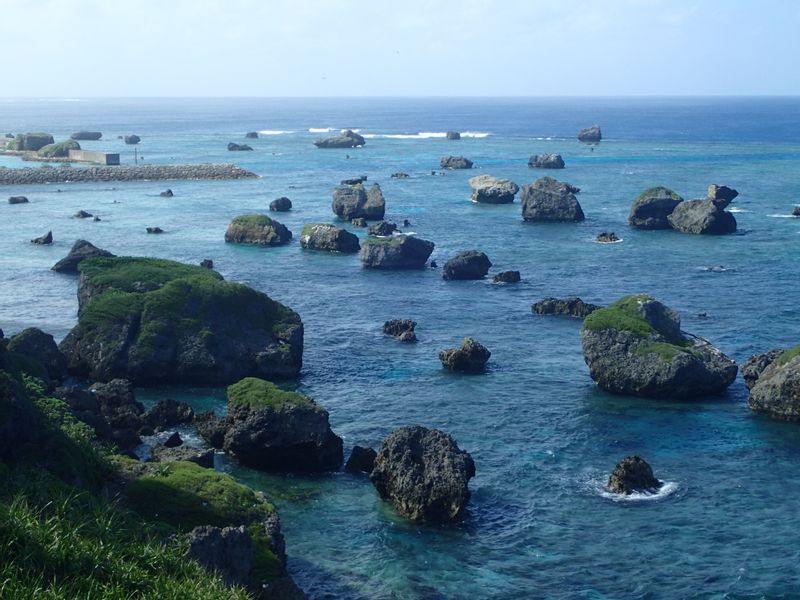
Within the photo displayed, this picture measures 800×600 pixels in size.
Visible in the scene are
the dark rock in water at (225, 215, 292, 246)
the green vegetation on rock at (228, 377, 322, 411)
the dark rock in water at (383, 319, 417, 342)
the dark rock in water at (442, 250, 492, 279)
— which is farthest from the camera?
the dark rock in water at (225, 215, 292, 246)

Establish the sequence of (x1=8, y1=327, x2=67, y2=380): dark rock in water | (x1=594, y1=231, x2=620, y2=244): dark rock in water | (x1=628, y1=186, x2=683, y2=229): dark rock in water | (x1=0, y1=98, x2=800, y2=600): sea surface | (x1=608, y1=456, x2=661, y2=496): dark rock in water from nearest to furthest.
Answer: (x1=0, y1=98, x2=800, y2=600): sea surface, (x1=608, y1=456, x2=661, y2=496): dark rock in water, (x1=8, y1=327, x2=67, y2=380): dark rock in water, (x1=594, y1=231, x2=620, y2=244): dark rock in water, (x1=628, y1=186, x2=683, y2=229): dark rock in water

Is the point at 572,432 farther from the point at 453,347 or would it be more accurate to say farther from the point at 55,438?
the point at 55,438

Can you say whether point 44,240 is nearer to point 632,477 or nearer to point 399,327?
point 399,327

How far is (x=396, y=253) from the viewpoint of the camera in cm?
10962

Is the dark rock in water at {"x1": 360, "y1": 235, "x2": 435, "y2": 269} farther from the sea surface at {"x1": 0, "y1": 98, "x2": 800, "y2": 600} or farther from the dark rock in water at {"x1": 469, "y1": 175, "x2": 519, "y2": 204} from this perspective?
the dark rock in water at {"x1": 469, "y1": 175, "x2": 519, "y2": 204}

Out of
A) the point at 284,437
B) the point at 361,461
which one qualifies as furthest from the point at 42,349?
the point at 361,461

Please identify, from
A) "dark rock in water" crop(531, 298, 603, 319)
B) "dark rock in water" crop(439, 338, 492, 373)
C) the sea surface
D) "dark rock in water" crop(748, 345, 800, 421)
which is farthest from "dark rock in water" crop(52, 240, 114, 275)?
"dark rock in water" crop(748, 345, 800, 421)

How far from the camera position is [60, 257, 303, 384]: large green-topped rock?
69062 millimetres

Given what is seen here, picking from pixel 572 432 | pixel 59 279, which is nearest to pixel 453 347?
pixel 572 432

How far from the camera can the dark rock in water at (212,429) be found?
5691cm

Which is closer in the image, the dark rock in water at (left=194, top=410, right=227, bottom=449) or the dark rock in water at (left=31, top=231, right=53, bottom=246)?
the dark rock in water at (left=194, top=410, right=227, bottom=449)

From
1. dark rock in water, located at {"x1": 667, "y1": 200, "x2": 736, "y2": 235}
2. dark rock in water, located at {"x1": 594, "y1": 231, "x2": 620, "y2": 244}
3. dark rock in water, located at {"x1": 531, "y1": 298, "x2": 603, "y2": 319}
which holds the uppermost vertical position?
dark rock in water, located at {"x1": 667, "y1": 200, "x2": 736, "y2": 235}

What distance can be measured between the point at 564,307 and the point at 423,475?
4246 centimetres

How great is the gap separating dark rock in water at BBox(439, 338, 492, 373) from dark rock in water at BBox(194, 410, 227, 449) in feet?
63.6
